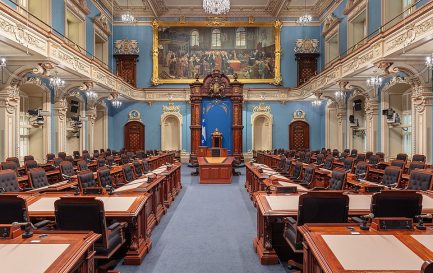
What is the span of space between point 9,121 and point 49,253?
9.37 m

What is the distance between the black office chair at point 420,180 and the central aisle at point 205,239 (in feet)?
9.24

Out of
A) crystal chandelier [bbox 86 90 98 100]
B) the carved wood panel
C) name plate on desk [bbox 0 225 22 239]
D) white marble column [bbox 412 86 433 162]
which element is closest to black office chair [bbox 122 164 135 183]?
name plate on desk [bbox 0 225 22 239]

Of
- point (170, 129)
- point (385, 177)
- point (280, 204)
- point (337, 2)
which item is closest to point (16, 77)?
point (280, 204)

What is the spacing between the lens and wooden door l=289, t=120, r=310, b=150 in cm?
2036

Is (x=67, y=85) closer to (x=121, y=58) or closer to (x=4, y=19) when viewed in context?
(x=4, y=19)

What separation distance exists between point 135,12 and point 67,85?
944 cm

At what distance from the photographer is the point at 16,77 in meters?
9.99

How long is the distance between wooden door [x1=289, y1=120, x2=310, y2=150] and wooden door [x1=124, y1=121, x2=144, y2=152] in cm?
900

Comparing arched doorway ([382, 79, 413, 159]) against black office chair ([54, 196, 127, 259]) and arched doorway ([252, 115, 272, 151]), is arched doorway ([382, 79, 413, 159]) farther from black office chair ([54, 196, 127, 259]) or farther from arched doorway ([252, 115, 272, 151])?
black office chair ([54, 196, 127, 259])

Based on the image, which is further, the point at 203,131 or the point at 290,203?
the point at 203,131

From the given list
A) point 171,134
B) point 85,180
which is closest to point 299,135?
point 171,134

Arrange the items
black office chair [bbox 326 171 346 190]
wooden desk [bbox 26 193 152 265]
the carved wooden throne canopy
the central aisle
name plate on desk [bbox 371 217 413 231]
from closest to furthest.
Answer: name plate on desk [bbox 371 217 413 231], wooden desk [bbox 26 193 152 265], the central aisle, black office chair [bbox 326 171 346 190], the carved wooden throne canopy

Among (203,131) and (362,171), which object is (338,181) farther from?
(203,131)

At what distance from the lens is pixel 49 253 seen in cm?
239
